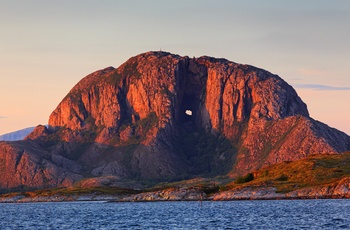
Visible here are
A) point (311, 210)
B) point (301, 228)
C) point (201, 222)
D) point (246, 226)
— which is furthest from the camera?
point (311, 210)

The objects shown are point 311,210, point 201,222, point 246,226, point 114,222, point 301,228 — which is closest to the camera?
point 301,228

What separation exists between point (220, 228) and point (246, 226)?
6.26 metres

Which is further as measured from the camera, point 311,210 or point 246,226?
point 311,210

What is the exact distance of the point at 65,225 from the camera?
18025 cm

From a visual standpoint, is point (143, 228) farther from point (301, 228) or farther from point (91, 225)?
point (301, 228)

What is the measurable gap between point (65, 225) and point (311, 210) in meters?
62.9

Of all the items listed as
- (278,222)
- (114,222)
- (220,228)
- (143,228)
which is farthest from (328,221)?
(114,222)

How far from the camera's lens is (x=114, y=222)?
18425 cm

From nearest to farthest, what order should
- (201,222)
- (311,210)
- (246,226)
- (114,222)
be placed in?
(246,226)
(201,222)
(114,222)
(311,210)

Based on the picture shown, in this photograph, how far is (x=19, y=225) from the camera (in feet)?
613

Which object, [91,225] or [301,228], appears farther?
[91,225]

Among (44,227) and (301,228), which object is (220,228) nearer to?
(301,228)

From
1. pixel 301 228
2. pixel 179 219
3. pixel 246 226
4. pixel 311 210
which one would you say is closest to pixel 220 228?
pixel 246 226

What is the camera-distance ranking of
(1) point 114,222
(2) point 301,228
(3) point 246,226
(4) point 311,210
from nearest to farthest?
(2) point 301,228 < (3) point 246,226 < (1) point 114,222 < (4) point 311,210
